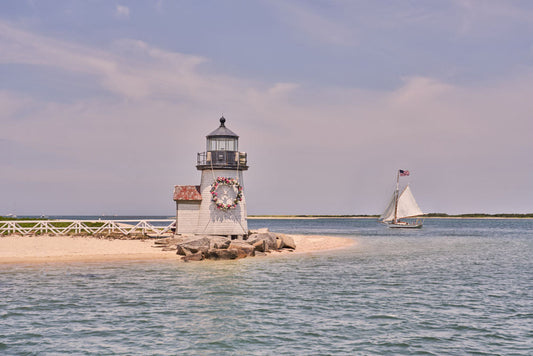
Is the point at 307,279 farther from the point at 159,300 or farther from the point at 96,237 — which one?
the point at 96,237

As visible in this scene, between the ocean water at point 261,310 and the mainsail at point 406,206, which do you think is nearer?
the ocean water at point 261,310

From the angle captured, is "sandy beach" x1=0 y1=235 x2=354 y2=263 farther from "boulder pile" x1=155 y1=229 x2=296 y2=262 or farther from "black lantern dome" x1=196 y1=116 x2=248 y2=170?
"black lantern dome" x1=196 y1=116 x2=248 y2=170

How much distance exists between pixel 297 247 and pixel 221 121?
12678 millimetres

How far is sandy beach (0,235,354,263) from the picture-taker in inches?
1102

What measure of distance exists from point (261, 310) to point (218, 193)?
18.6m

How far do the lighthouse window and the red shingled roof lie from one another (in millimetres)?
3286

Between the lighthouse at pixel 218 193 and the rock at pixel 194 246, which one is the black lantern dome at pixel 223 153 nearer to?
the lighthouse at pixel 218 193

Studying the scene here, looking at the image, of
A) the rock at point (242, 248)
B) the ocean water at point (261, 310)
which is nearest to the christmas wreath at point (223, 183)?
the rock at point (242, 248)

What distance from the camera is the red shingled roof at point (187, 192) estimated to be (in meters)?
34.2

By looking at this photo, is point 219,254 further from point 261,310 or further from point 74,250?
point 261,310

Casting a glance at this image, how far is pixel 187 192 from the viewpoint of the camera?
34.5 metres

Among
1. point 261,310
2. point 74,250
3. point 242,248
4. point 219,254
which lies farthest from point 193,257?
point 261,310

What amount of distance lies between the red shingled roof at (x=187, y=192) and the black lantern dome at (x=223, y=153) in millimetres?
1734

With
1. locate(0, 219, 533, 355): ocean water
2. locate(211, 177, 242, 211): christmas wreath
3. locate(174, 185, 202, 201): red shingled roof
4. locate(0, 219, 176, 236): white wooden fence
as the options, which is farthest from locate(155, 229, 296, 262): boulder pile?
locate(0, 219, 176, 236): white wooden fence
